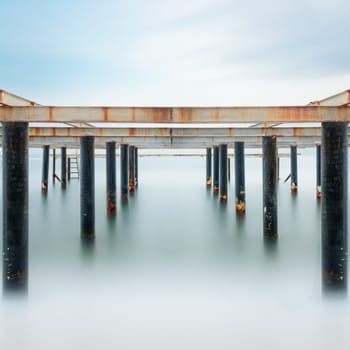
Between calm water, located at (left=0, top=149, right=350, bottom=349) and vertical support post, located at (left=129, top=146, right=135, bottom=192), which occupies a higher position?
vertical support post, located at (left=129, top=146, right=135, bottom=192)

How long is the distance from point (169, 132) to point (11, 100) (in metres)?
6.08

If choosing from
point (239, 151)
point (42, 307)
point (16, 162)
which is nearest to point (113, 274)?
point (42, 307)

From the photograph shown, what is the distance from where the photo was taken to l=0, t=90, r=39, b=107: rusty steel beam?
6852 millimetres

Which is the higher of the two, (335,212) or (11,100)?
(11,100)

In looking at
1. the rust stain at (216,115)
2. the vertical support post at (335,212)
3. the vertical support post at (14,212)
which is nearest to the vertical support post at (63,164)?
the vertical support post at (14,212)

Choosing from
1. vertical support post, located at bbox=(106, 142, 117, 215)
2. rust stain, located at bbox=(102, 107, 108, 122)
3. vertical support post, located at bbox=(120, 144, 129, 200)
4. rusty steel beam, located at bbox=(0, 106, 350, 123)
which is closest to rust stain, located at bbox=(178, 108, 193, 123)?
rusty steel beam, located at bbox=(0, 106, 350, 123)

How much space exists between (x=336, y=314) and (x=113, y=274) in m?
5.22

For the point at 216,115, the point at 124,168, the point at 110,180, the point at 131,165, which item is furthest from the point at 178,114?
the point at 131,165

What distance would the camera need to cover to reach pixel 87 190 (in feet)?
41.1

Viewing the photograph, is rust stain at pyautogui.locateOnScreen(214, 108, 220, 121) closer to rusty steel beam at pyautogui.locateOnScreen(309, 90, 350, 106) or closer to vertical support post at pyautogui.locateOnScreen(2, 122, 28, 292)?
rusty steel beam at pyautogui.locateOnScreen(309, 90, 350, 106)

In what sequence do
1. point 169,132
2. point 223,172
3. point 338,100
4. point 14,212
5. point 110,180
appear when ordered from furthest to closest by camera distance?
point 223,172, point 110,180, point 169,132, point 338,100, point 14,212

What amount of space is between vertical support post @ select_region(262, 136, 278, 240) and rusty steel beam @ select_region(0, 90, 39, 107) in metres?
6.90

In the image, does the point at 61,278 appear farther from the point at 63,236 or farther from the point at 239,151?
the point at 239,151

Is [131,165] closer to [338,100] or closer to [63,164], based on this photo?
[63,164]
